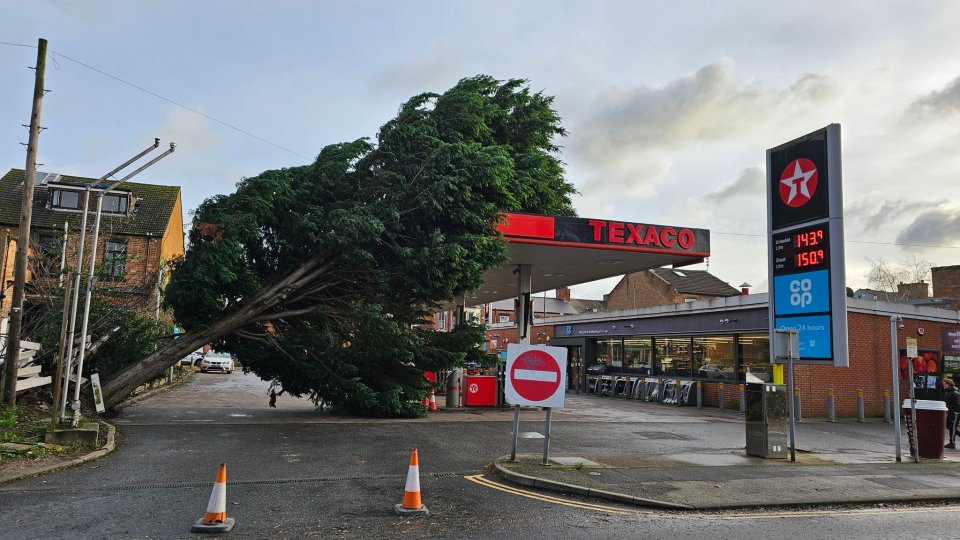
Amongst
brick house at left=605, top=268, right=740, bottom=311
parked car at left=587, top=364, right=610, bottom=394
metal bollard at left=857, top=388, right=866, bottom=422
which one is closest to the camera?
metal bollard at left=857, top=388, right=866, bottom=422

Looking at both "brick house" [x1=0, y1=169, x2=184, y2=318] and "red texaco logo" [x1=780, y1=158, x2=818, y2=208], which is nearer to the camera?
"red texaco logo" [x1=780, y1=158, x2=818, y2=208]

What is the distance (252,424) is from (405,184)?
6.61 meters

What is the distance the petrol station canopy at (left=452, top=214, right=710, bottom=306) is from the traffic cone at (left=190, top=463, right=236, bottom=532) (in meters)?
11.2

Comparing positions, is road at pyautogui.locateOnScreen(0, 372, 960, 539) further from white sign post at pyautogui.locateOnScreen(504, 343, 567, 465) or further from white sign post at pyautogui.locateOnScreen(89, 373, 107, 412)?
white sign post at pyautogui.locateOnScreen(504, 343, 567, 465)

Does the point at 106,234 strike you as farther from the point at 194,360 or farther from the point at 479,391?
the point at 194,360

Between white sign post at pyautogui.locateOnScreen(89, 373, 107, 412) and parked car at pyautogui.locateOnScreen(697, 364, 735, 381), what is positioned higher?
parked car at pyautogui.locateOnScreen(697, 364, 735, 381)

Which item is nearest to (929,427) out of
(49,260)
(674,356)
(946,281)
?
(674,356)

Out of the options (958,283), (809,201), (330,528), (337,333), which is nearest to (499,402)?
(337,333)

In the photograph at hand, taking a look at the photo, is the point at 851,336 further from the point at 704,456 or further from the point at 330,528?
the point at 330,528

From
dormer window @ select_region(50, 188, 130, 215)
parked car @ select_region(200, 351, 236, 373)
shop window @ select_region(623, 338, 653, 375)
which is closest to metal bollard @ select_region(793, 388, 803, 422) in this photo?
shop window @ select_region(623, 338, 653, 375)

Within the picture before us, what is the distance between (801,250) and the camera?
1208 cm

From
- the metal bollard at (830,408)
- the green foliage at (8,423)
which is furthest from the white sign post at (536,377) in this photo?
the metal bollard at (830,408)

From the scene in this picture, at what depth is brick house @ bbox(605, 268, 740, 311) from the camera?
48.2m

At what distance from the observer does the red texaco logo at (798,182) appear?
12.1 metres
